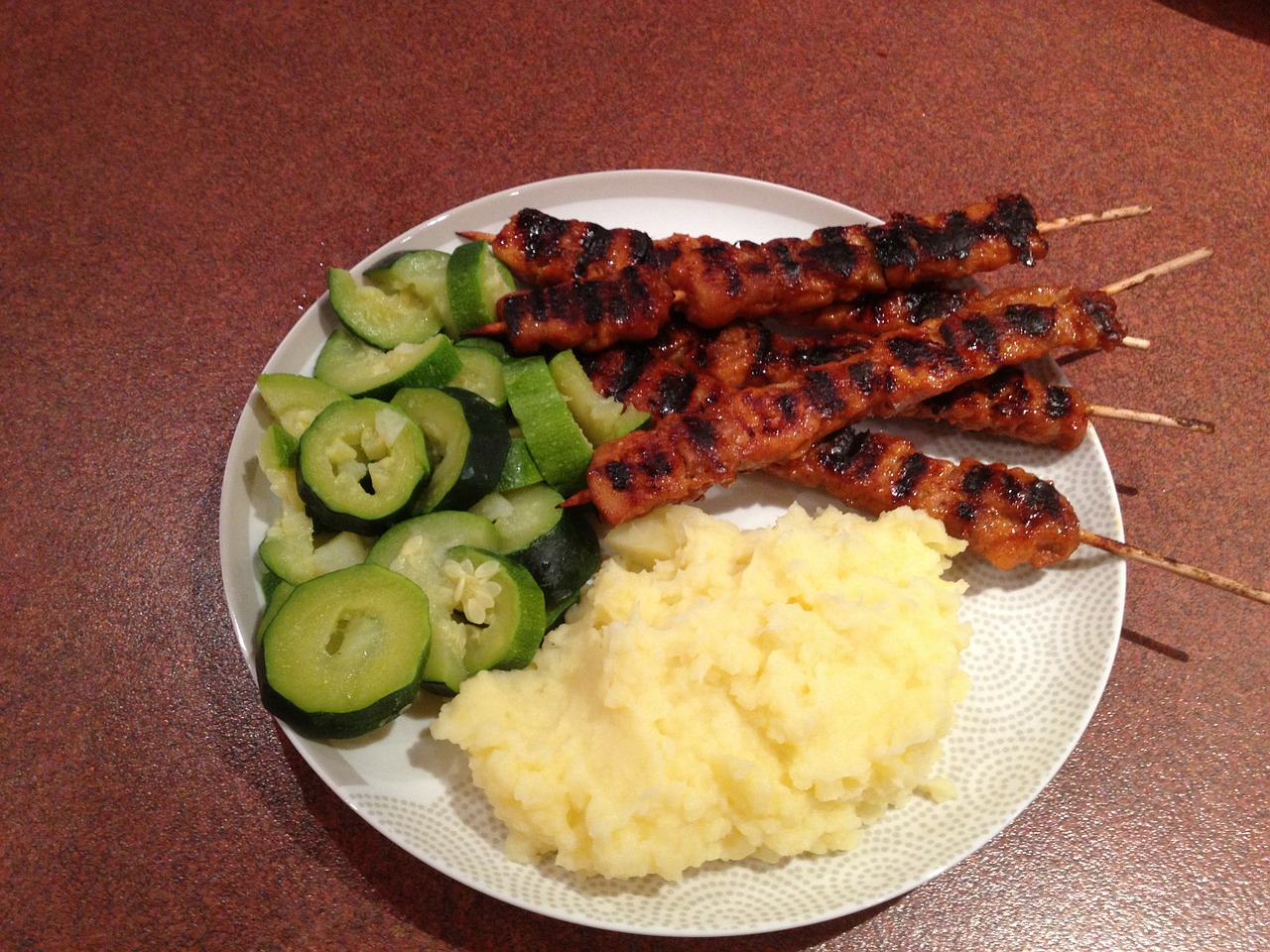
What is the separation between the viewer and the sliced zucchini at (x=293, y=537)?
10.9ft

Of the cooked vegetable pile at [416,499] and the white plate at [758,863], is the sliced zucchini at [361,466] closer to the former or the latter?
the cooked vegetable pile at [416,499]

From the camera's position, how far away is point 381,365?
3.69 meters

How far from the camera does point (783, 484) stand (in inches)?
155

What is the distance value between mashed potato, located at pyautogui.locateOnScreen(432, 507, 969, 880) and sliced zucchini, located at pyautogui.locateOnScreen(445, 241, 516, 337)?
1.43 metres

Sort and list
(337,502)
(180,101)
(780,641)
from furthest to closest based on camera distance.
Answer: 1. (180,101)
2. (337,502)
3. (780,641)

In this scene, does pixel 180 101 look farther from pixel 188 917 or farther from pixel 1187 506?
pixel 1187 506

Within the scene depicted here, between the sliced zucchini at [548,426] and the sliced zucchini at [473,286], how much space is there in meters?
0.42

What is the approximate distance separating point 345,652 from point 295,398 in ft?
3.88

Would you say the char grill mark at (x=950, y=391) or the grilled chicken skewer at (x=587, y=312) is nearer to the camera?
the grilled chicken skewer at (x=587, y=312)

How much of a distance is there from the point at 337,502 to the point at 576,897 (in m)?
1.80

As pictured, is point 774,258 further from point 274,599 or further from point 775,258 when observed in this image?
point 274,599

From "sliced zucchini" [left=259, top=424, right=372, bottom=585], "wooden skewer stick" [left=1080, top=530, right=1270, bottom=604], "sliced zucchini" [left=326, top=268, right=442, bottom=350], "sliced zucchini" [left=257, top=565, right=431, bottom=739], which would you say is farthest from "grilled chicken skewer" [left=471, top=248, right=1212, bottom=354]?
"wooden skewer stick" [left=1080, top=530, right=1270, bottom=604]

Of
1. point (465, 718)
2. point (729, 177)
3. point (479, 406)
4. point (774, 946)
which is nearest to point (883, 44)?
Answer: point (729, 177)

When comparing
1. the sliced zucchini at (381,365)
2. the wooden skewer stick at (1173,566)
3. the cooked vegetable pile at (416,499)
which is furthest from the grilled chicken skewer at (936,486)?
the sliced zucchini at (381,365)
